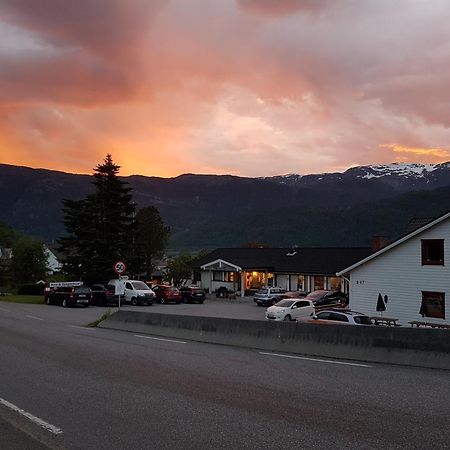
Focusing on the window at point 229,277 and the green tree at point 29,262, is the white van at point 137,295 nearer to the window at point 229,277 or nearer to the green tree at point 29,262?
the window at point 229,277

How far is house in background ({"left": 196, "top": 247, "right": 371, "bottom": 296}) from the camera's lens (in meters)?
55.4

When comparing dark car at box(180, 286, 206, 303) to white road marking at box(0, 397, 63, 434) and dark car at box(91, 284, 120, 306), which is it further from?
white road marking at box(0, 397, 63, 434)

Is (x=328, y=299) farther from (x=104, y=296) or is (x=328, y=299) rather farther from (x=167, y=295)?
(x=104, y=296)

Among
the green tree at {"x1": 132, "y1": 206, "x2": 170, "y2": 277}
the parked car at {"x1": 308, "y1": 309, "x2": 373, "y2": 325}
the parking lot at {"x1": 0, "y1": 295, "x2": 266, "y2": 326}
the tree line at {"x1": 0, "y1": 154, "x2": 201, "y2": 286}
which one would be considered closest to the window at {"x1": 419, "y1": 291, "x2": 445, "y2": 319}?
the parking lot at {"x1": 0, "y1": 295, "x2": 266, "y2": 326}

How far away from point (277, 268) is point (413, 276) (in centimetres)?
2646

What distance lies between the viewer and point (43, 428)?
24.0ft

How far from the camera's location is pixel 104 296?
43406 mm

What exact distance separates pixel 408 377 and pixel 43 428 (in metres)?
6.55

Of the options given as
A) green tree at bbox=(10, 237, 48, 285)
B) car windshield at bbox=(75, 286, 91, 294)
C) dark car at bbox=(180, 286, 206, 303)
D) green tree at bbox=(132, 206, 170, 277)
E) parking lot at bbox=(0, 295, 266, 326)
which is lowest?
parking lot at bbox=(0, 295, 266, 326)

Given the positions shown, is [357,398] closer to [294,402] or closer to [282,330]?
[294,402]

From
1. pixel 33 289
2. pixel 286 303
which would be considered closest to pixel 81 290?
pixel 286 303

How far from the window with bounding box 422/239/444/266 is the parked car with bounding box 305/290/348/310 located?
9.86m

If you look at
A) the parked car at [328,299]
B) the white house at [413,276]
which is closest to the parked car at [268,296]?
the parked car at [328,299]

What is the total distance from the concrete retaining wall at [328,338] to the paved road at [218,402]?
2.13 feet
